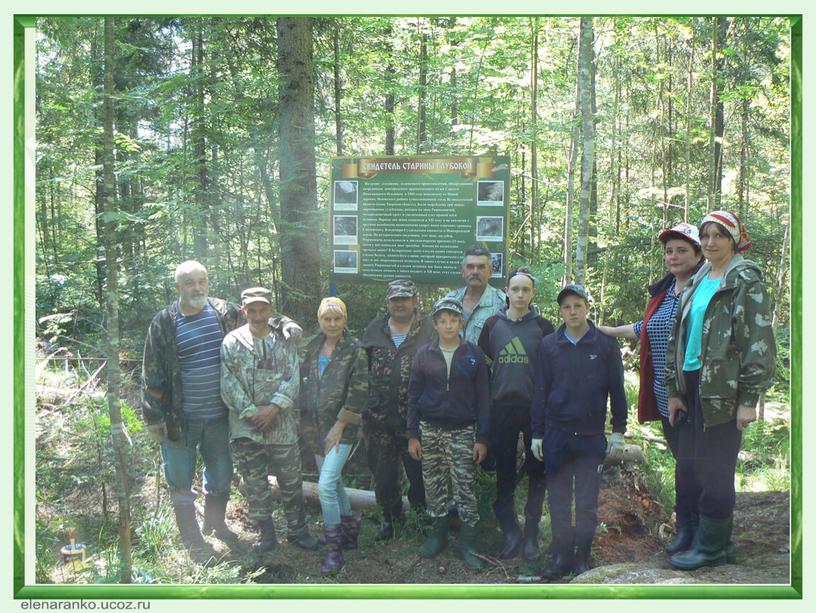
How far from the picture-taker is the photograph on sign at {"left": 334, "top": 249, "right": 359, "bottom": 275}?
18.4ft

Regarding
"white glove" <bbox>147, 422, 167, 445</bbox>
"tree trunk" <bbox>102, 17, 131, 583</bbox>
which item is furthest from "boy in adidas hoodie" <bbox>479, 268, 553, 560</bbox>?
"tree trunk" <bbox>102, 17, 131, 583</bbox>

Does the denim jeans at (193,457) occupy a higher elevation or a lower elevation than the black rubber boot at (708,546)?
higher

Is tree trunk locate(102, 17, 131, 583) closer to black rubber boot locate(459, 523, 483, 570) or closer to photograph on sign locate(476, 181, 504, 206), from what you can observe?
black rubber boot locate(459, 523, 483, 570)

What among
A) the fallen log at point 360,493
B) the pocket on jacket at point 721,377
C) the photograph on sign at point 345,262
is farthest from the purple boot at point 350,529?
the pocket on jacket at point 721,377

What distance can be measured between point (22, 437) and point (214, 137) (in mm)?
3412

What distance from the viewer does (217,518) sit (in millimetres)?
4992

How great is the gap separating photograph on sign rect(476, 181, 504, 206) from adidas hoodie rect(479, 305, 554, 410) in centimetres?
121

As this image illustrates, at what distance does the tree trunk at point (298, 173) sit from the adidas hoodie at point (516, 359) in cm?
238

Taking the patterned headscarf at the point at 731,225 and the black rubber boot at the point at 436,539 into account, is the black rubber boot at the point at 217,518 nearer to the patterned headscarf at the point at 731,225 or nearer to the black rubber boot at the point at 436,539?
the black rubber boot at the point at 436,539

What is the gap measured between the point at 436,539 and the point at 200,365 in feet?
7.31

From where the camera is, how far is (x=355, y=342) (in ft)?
15.4

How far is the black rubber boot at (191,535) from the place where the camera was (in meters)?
4.80

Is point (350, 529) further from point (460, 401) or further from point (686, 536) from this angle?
point (686, 536)
